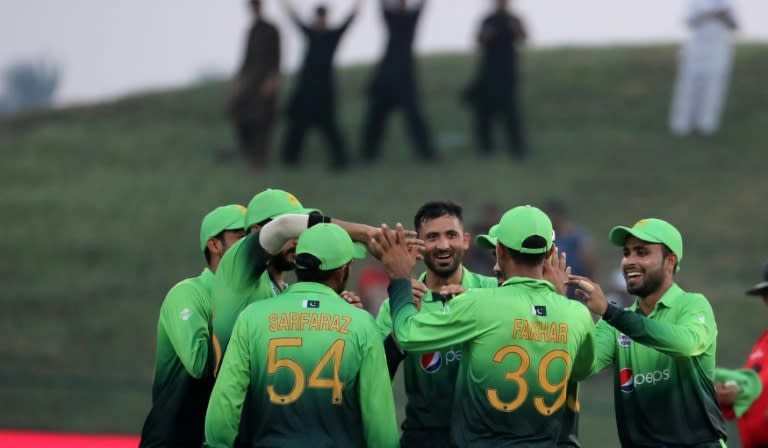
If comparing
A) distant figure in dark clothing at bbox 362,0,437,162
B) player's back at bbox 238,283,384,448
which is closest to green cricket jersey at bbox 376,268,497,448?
player's back at bbox 238,283,384,448

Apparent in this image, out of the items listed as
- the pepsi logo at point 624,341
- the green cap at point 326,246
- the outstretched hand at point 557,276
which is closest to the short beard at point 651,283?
the pepsi logo at point 624,341

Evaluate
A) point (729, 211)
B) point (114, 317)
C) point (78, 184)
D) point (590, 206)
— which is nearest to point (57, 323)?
point (114, 317)

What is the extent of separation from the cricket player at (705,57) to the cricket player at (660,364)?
15.9 m

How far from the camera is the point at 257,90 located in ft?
80.1

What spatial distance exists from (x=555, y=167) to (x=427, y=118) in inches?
143

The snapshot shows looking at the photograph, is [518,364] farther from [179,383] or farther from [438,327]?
[179,383]

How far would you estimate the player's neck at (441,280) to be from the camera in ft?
27.1

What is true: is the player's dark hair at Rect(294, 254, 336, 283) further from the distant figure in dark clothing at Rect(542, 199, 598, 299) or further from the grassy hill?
the grassy hill

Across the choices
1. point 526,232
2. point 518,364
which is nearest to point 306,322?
point 518,364

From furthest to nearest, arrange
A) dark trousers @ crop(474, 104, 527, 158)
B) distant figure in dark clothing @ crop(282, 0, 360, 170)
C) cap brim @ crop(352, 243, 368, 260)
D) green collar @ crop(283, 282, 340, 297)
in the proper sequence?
dark trousers @ crop(474, 104, 527, 158) → distant figure in dark clothing @ crop(282, 0, 360, 170) → cap brim @ crop(352, 243, 368, 260) → green collar @ crop(283, 282, 340, 297)

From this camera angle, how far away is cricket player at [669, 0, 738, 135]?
908 inches

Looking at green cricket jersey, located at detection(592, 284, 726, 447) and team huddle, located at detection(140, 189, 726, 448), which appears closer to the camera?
team huddle, located at detection(140, 189, 726, 448)

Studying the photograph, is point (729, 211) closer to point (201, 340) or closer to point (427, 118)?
point (427, 118)

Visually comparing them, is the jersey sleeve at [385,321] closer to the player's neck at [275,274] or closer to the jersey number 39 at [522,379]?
the player's neck at [275,274]
